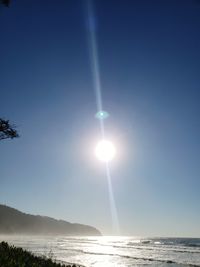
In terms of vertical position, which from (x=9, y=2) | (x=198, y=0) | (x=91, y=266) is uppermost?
(x=9, y=2)

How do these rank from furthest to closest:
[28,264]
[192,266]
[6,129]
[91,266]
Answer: [192,266] → [91,266] → [6,129] → [28,264]

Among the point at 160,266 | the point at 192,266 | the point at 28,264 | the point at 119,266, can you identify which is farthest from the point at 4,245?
the point at 192,266

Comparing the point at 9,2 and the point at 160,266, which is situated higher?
the point at 9,2

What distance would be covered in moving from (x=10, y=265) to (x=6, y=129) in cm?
735

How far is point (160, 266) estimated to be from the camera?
3859 cm

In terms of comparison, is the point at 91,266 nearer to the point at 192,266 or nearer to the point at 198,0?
the point at 192,266

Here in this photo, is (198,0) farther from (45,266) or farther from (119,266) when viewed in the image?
(119,266)

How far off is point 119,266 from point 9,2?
29927mm

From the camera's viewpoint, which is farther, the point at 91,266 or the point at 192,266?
the point at 192,266

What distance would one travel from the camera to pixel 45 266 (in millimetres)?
19344

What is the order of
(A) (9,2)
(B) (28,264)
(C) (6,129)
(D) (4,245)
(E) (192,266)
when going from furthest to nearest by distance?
(E) (192,266)
(D) (4,245)
(C) (6,129)
(B) (28,264)
(A) (9,2)

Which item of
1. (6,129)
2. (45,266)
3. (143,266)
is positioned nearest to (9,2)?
(6,129)

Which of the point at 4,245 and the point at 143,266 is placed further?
the point at 143,266

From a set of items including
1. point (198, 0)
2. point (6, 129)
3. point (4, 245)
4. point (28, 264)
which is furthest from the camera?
point (4, 245)
